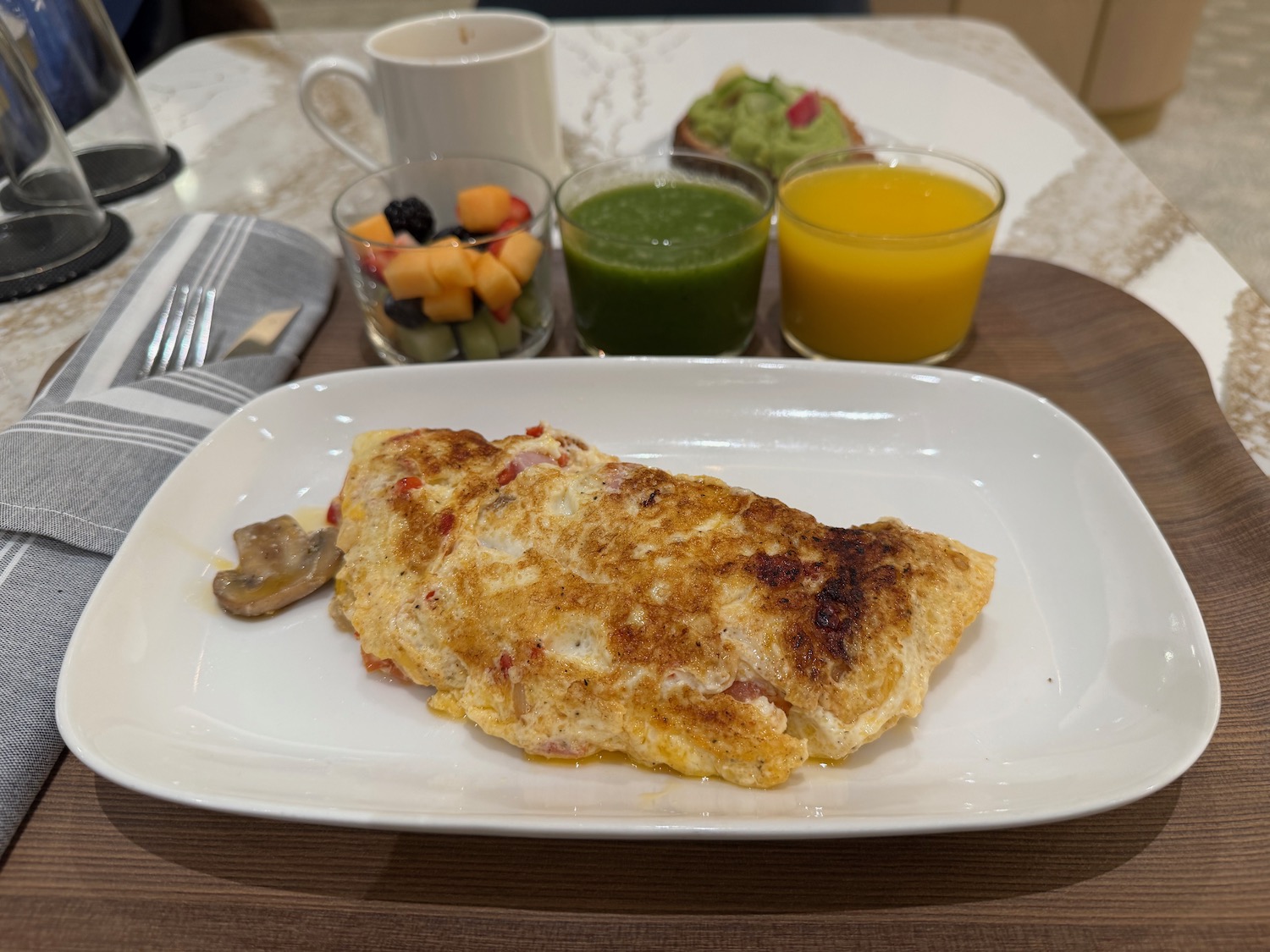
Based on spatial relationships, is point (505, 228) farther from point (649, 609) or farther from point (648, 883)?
point (648, 883)

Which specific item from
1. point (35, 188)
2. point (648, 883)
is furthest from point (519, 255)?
point (35, 188)

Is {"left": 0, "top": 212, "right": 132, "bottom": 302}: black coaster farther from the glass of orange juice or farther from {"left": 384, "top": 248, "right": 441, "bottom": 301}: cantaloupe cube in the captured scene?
the glass of orange juice

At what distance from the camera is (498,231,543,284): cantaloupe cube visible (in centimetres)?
245

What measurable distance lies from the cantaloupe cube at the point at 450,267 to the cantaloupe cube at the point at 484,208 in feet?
0.74

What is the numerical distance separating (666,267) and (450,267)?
2.01 feet

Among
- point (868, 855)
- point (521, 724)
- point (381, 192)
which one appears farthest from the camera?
point (381, 192)

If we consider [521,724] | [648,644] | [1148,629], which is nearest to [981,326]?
[1148,629]

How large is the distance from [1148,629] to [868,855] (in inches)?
28.4

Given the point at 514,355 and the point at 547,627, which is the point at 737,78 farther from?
the point at 547,627

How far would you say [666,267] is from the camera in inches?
96.1

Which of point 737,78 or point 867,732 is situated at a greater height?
point 737,78

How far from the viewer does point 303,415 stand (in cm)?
222

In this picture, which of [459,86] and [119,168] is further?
[119,168]

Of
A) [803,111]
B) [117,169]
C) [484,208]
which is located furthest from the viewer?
[117,169]
